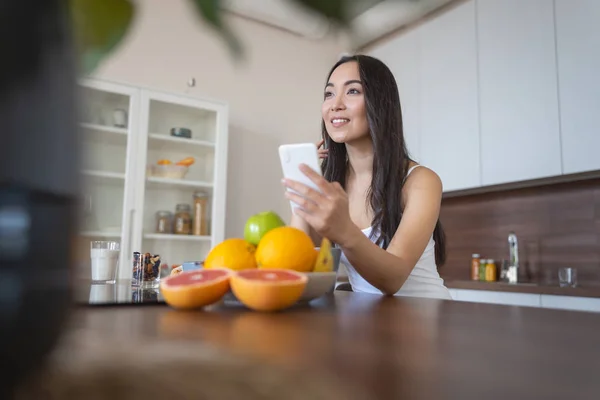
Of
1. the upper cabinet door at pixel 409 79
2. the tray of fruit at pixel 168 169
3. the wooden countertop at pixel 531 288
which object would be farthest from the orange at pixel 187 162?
the wooden countertop at pixel 531 288

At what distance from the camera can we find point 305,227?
65.0 inches

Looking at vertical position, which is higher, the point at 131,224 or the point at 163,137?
the point at 163,137

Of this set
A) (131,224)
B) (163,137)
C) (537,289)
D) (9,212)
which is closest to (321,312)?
(9,212)

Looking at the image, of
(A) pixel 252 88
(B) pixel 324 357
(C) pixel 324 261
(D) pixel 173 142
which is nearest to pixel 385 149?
(C) pixel 324 261

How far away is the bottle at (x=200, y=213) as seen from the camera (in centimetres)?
342

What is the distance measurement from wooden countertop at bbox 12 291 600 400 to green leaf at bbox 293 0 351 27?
15 cm

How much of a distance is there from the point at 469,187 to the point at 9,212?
3.25 metres

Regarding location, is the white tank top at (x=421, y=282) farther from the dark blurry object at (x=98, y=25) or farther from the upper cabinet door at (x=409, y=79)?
the upper cabinet door at (x=409, y=79)

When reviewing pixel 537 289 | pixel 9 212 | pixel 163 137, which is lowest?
pixel 537 289

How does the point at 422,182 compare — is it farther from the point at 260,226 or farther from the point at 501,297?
the point at 501,297

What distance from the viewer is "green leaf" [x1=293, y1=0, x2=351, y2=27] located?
14 centimetres

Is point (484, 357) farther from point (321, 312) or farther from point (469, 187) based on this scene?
point (469, 187)

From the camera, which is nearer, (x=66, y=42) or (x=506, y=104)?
(x=66, y=42)

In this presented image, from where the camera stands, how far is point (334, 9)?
14cm
